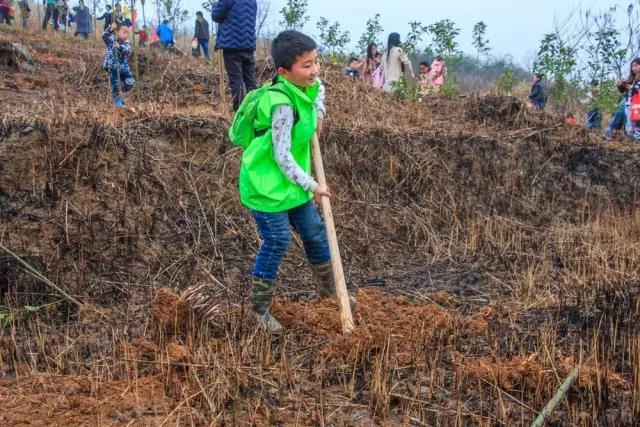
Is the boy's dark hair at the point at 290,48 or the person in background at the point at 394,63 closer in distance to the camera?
A: the boy's dark hair at the point at 290,48

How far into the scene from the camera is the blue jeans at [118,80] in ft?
25.3

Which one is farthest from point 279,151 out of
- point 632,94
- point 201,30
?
point 201,30

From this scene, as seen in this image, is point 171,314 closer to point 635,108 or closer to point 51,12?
point 635,108

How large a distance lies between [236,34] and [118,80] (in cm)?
191

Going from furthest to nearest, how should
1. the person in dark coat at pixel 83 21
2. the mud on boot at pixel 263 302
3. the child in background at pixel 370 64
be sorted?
the person in dark coat at pixel 83 21, the child in background at pixel 370 64, the mud on boot at pixel 263 302

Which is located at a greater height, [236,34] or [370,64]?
[370,64]

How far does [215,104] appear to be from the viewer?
7809mm

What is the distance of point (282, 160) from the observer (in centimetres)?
318

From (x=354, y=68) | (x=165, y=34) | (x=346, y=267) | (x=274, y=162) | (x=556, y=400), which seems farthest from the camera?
(x=165, y=34)

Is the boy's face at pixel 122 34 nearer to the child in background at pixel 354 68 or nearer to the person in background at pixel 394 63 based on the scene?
the child in background at pixel 354 68

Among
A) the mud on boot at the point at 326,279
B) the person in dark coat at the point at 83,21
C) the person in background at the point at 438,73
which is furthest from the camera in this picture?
the person in dark coat at the point at 83,21

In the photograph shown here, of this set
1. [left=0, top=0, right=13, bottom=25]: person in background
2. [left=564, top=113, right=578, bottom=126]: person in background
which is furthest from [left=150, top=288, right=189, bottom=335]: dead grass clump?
[left=0, top=0, right=13, bottom=25]: person in background

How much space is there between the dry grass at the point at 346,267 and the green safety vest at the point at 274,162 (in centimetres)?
61

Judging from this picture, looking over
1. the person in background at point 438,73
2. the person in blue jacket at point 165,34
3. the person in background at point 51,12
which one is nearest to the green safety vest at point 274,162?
the person in background at point 438,73
